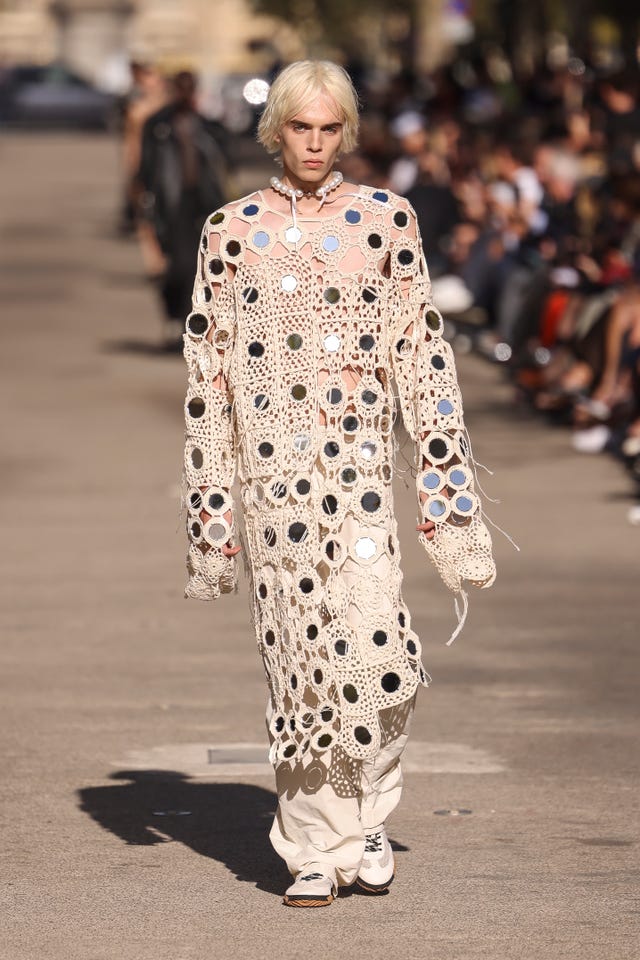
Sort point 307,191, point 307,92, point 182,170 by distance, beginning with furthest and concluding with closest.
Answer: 1. point 182,170
2. point 307,191
3. point 307,92

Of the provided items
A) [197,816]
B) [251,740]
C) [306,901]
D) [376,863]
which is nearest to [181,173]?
[251,740]

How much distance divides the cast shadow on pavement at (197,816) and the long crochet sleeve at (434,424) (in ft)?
3.08

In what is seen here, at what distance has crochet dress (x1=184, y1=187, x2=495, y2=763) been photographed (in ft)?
18.9

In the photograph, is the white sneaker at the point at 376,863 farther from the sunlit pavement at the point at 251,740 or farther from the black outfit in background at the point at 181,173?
the black outfit in background at the point at 181,173

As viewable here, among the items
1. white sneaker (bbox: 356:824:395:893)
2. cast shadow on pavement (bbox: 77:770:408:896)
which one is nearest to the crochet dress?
white sneaker (bbox: 356:824:395:893)

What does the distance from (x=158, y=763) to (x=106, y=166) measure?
135 ft

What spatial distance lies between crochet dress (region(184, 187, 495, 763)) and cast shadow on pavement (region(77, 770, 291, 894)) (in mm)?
570

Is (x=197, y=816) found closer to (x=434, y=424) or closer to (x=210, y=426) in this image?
(x=210, y=426)

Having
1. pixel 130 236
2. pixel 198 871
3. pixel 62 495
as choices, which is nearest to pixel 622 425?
pixel 62 495

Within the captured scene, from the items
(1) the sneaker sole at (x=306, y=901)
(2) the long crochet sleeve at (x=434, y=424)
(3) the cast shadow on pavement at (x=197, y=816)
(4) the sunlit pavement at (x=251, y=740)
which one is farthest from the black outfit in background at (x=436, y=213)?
(1) the sneaker sole at (x=306, y=901)

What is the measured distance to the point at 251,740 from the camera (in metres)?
7.66

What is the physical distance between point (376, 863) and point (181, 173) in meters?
12.7

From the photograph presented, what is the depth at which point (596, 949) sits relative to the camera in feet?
17.9

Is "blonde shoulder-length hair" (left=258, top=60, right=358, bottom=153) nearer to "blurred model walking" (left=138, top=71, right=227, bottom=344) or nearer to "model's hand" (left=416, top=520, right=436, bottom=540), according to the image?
"model's hand" (left=416, top=520, right=436, bottom=540)
